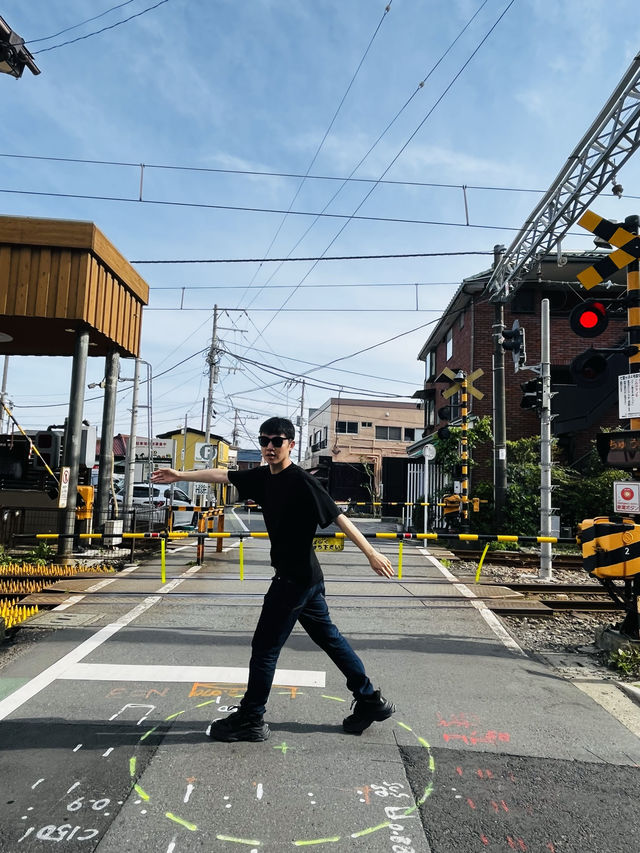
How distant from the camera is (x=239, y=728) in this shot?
11.4 ft

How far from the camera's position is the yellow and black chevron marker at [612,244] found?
19.6 ft

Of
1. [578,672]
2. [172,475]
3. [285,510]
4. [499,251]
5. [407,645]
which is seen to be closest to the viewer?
[285,510]

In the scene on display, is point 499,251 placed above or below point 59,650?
above

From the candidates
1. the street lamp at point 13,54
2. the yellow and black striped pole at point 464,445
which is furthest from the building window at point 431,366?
the street lamp at point 13,54

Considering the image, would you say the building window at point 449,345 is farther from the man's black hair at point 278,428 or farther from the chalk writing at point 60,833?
the chalk writing at point 60,833

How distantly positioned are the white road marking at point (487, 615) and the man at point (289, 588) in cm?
283

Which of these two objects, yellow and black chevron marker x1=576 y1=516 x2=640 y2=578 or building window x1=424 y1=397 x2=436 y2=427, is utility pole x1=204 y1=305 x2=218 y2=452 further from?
yellow and black chevron marker x1=576 y1=516 x2=640 y2=578

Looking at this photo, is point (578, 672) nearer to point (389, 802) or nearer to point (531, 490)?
point (389, 802)

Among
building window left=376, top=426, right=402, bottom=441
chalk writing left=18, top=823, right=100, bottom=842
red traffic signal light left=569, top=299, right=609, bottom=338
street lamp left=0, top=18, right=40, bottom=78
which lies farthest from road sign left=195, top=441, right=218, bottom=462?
building window left=376, top=426, right=402, bottom=441

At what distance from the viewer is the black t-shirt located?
11.6ft

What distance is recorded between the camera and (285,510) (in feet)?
11.8

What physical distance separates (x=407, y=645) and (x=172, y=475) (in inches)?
126

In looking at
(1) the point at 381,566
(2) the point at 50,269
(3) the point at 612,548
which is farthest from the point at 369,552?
(2) the point at 50,269

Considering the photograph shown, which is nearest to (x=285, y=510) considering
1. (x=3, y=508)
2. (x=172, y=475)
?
(x=172, y=475)
